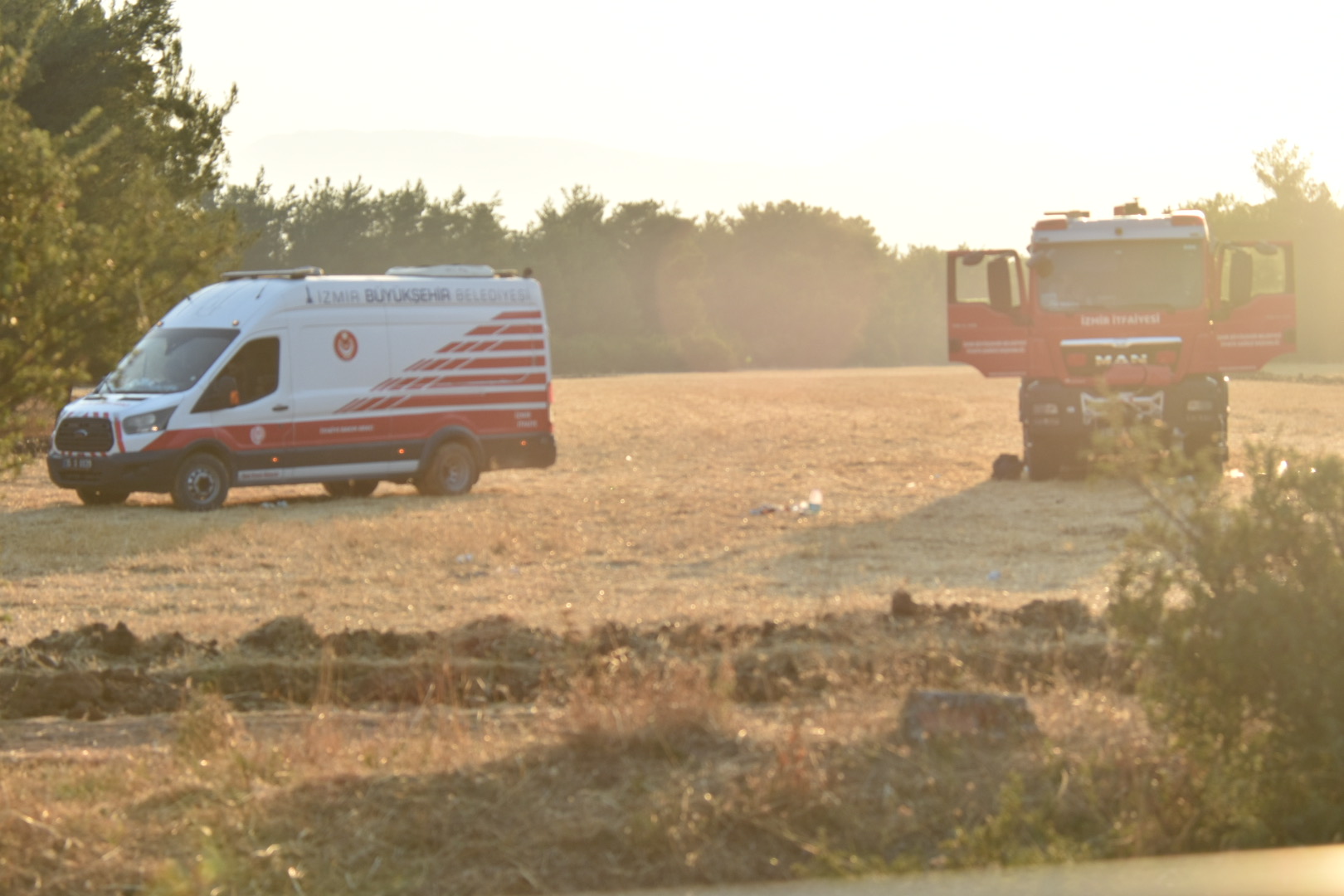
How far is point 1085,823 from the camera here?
5.52 m

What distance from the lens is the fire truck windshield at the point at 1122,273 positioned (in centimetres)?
2019

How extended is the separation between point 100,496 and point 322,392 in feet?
9.63

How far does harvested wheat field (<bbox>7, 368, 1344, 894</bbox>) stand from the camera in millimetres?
5430

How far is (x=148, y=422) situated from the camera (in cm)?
1844

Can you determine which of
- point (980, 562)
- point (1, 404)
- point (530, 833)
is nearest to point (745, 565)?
point (980, 562)

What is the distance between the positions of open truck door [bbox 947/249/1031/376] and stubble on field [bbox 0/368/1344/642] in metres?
1.68

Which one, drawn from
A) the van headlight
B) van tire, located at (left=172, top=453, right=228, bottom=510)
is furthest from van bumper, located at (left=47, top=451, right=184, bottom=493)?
the van headlight

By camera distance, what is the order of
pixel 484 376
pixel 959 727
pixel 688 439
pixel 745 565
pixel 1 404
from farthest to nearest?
pixel 688 439 → pixel 484 376 → pixel 745 565 → pixel 1 404 → pixel 959 727

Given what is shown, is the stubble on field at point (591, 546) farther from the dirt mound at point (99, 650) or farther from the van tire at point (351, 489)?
the dirt mound at point (99, 650)

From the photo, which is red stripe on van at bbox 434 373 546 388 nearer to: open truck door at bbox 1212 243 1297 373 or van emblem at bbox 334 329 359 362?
van emblem at bbox 334 329 359 362

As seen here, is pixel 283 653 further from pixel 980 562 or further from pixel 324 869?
pixel 980 562

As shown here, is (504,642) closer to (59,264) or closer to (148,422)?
(59,264)

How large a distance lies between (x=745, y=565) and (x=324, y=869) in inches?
344

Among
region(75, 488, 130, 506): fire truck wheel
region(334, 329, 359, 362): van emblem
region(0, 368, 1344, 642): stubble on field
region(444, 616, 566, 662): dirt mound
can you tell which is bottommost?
region(0, 368, 1344, 642): stubble on field
